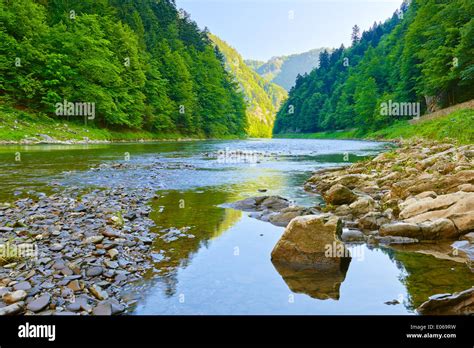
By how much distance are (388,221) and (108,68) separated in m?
50.8

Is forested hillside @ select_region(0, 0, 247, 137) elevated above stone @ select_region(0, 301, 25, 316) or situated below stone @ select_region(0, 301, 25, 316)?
above

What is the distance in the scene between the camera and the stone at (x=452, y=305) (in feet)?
14.3

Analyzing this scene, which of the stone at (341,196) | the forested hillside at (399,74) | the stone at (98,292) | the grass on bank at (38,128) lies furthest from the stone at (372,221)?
the grass on bank at (38,128)

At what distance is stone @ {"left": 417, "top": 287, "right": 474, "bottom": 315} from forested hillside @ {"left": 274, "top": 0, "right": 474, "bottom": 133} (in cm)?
3688

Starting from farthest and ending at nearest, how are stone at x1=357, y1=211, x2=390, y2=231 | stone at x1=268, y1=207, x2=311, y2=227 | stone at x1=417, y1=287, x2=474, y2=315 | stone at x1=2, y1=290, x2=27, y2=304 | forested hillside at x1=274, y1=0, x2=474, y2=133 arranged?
forested hillside at x1=274, y1=0, x2=474, y2=133 < stone at x1=268, y1=207, x2=311, y2=227 < stone at x1=357, y1=211, x2=390, y2=231 < stone at x1=2, y1=290, x2=27, y2=304 < stone at x1=417, y1=287, x2=474, y2=315

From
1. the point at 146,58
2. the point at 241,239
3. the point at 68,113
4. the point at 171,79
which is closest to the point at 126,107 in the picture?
the point at 68,113

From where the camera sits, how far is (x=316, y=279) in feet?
19.8

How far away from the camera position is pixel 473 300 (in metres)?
4.40

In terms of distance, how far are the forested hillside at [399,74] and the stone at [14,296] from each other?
4006 centimetres

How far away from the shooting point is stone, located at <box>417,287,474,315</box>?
171 inches

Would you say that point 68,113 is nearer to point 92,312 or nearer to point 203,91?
point 92,312

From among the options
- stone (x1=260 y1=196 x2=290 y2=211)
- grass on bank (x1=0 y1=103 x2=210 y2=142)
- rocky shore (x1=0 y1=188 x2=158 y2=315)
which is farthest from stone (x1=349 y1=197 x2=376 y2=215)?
grass on bank (x1=0 y1=103 x2=210 y2=142)

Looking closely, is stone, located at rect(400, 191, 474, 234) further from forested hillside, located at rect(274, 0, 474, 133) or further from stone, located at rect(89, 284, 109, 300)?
forested hillside, located at rect(274, 0, 474, 133)

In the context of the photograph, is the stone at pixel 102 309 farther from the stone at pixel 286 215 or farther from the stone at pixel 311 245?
the stone at pixel 286 215
